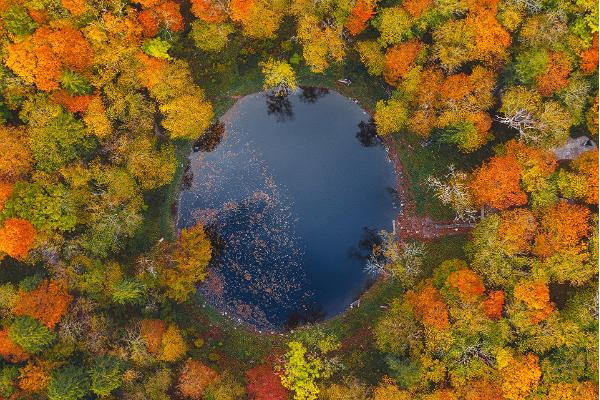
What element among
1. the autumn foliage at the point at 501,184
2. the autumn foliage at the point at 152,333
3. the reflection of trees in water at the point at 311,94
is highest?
the reflection of trees in water at the point at 311,94

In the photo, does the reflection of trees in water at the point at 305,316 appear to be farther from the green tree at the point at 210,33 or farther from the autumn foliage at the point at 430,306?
the green tree at the point at 210,33

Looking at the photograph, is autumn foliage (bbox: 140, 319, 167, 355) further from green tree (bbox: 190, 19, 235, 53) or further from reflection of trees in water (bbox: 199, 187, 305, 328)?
green tree (bbox: 190, 19, 235, 53)

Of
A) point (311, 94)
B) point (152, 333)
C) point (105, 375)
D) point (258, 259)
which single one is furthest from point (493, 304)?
point (105, 375)

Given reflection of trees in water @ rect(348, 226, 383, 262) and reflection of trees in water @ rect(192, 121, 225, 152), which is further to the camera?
reflection of trees in water @ rect(192, 121, 225, 152)

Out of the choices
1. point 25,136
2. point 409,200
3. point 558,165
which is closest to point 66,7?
point 25,136

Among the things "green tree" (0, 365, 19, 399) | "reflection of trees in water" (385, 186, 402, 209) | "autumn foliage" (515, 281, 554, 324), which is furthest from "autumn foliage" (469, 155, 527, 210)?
"green tree" (0, 365, 19, 399)

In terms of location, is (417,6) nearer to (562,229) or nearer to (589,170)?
(589,170)

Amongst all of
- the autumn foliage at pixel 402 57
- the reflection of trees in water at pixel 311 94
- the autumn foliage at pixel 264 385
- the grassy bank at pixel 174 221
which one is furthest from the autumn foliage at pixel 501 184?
the autumn foliage at pixel 264 385
